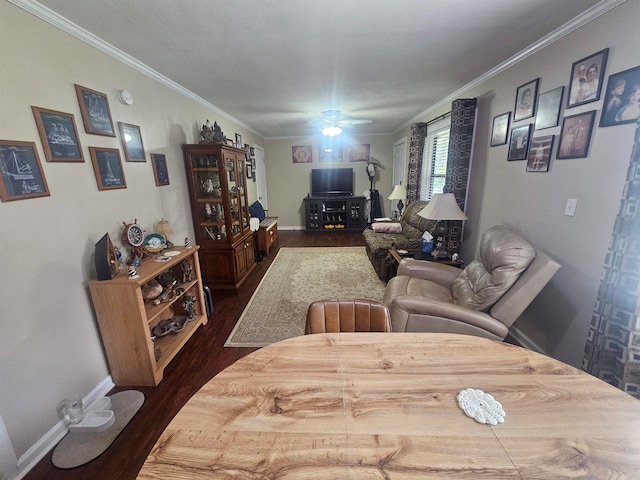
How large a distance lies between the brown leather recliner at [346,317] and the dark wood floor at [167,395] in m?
1.16

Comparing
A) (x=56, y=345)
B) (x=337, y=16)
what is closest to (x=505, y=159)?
(x=337, y=16)

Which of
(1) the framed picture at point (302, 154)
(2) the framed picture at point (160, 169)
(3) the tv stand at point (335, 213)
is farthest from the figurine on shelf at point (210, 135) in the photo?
(1) the framed picture at point (302, 154)

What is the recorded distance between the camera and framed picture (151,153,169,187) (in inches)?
96.0

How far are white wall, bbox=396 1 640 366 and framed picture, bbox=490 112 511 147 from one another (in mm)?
58

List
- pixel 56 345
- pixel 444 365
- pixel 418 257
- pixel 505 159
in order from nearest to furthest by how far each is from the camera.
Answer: pixel 444 365, pixel 56 345, pixel 505 159, pixel 418 257

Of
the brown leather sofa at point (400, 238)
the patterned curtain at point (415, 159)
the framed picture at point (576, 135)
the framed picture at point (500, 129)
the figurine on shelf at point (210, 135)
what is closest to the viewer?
the framed picture at point (576, 135)

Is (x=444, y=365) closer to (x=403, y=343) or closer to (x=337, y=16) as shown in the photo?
(x=403, y=343)

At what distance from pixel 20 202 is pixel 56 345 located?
83cm

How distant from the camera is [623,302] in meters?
1.31

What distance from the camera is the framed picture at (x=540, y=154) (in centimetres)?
196

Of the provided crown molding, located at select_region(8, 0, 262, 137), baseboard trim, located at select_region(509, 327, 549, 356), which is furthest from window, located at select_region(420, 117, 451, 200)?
crown molding, located at select_region(8, 0, 262, 137)

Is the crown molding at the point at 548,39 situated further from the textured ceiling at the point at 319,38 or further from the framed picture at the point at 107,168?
the framed picture at the point at 107,168

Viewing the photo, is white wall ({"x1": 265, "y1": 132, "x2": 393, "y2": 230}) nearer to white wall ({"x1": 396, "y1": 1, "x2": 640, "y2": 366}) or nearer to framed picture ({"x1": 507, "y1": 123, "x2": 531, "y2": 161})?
white wall ({"x1": 396, "y1": 1, "x2": 640, "y2": 366})

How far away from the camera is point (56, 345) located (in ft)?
5.04
